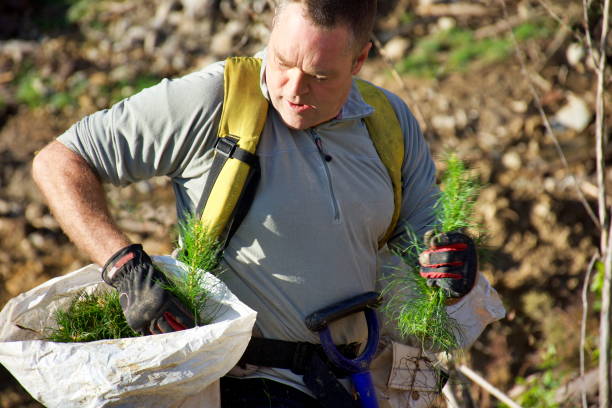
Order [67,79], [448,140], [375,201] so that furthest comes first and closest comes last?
1. [67,79]
2. [448,140]
3. [375,201]

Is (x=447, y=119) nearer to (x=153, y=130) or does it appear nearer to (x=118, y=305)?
(x=153, y=130)

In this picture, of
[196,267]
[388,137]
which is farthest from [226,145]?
[388,137]

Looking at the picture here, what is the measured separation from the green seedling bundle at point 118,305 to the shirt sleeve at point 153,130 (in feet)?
0.92

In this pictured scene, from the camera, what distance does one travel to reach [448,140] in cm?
568

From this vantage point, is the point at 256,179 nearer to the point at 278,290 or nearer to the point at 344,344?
the point at 278,290

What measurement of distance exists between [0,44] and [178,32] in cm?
172

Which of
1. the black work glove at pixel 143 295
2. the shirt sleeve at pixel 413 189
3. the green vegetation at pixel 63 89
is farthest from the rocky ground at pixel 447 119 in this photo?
the black work glove at pixel 143 295

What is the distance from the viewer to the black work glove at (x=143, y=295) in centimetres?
201

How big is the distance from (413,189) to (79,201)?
125cm

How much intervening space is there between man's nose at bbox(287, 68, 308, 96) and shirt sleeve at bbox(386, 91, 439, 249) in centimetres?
55

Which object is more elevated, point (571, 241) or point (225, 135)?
point (225, 135)

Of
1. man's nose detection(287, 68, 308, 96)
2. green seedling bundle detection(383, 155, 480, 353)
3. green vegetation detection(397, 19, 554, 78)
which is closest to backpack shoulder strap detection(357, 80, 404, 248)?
green seedling bundle detection(383, 155, 480, 353)

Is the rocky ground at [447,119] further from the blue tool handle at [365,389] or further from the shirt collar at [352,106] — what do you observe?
the blue tool handle at [365,389]

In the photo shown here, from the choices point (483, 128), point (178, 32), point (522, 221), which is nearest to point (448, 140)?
point (483, 128)
